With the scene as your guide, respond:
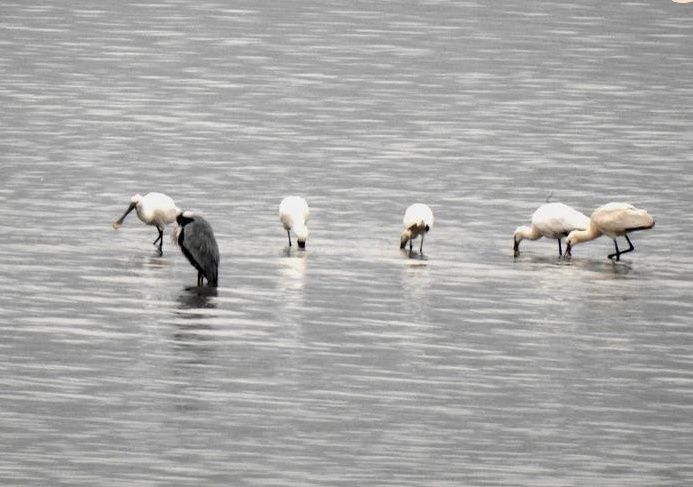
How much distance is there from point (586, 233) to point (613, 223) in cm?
31

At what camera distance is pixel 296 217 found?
22406 mm

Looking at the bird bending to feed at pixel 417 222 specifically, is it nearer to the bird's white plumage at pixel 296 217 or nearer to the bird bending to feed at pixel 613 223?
the bird's white plumage at pixel 296 217

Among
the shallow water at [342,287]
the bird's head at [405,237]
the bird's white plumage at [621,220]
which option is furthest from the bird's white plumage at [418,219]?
the bird's white plumage at [621,220]

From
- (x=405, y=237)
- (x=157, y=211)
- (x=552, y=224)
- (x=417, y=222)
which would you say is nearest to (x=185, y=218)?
(x=157, y=211)

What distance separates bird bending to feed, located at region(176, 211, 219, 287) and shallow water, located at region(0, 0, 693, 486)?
0.30 metres

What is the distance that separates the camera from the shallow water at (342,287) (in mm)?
14336

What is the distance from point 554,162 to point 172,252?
32.3 feet

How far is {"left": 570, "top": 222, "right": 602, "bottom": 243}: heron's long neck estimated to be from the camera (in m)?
22.4

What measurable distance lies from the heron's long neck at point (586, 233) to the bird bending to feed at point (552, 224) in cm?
7

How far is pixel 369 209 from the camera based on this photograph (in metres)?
25.9

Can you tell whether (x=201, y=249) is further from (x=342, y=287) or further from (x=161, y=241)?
(x=161, y=241)

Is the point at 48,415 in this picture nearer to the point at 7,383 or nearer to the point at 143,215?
the point at 7,383

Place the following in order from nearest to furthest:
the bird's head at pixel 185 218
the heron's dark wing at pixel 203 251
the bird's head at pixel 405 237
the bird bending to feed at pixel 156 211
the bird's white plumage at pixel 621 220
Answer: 1. the heron's dark wing at pixel 203 251
2. the bird's head at pixel 185 218
3. the bird's white plumage at pixel 621 220
4. the bird bending to feed at pixel 156 211
5. the bird's head at pixel 405 237

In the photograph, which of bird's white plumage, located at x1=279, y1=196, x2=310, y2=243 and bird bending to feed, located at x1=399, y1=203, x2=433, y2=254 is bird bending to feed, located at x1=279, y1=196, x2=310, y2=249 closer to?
bird's white plumage, located at x1=279, y1=196, x2=310, y2=243
